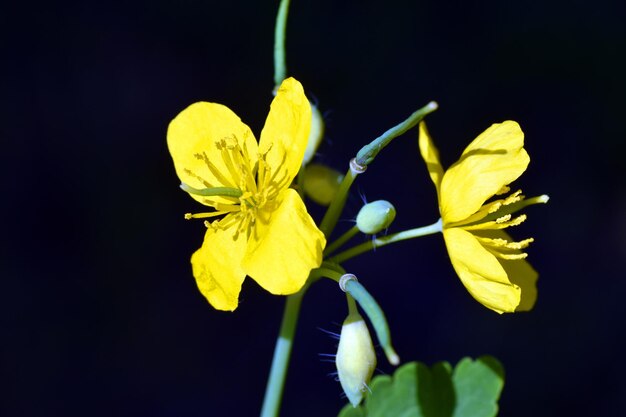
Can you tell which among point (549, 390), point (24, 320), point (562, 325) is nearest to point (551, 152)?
point (562, 325)

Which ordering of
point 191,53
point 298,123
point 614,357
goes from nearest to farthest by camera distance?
point 298,123, point 191,53, point 614,357

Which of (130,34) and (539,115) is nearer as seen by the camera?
(130,34)

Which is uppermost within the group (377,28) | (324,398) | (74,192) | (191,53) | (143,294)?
(377,28)

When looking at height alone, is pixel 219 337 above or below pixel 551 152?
below

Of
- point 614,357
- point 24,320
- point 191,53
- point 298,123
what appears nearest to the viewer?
point 298,123

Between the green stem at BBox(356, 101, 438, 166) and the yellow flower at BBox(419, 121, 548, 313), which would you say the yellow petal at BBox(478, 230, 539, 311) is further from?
the green stem at BBox(356, 101, 438, 166)

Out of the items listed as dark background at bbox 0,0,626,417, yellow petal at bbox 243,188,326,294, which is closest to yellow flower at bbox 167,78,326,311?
yellow petal at bbox 243,188,326,294

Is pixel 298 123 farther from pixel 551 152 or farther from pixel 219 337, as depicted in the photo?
pixel 551 152

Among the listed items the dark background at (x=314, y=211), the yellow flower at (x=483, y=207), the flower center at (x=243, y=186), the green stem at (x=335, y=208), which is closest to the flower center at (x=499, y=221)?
the yellow flower at (x=483, y=207)
